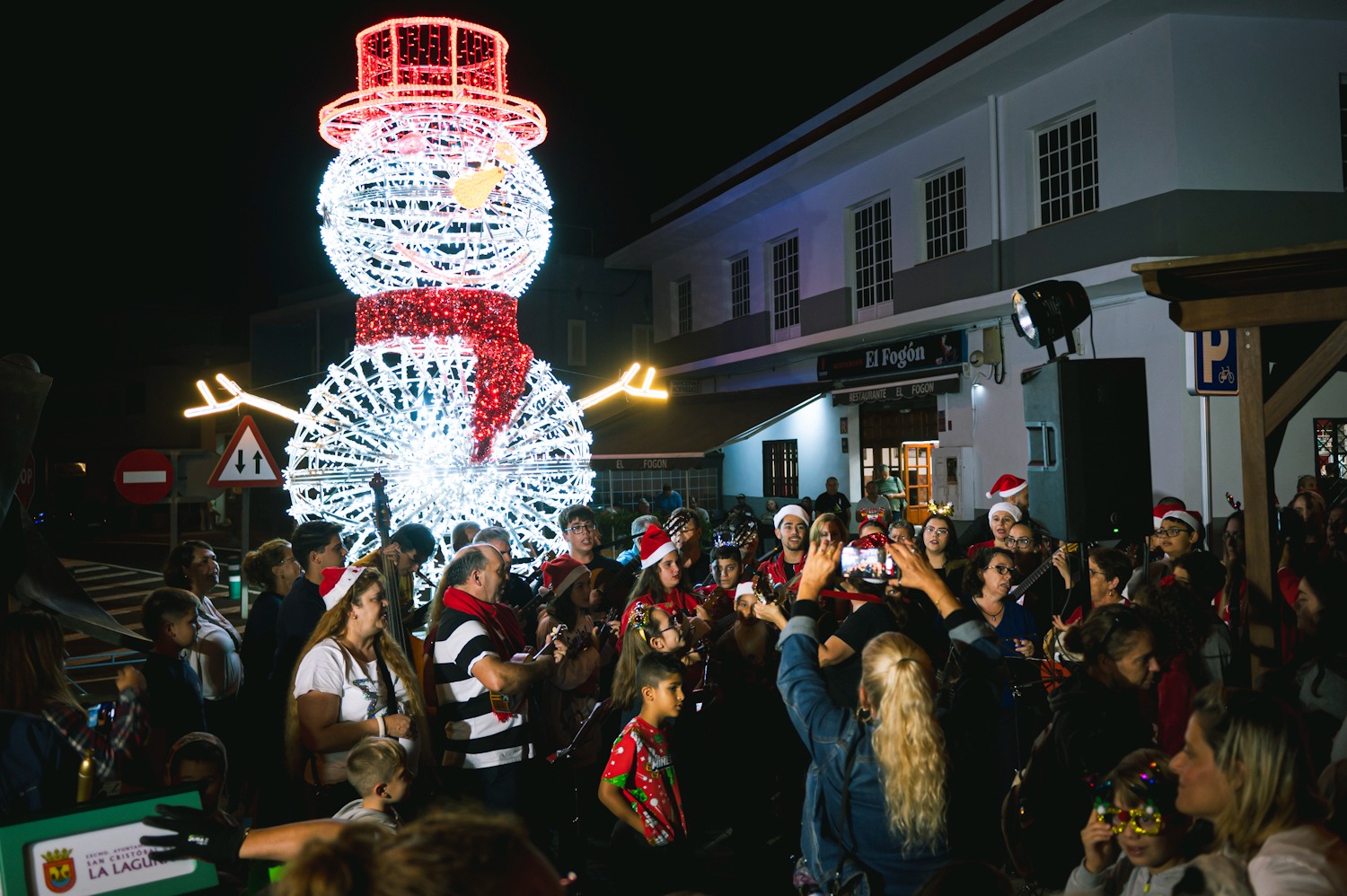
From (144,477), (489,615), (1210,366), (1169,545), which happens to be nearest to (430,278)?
(144,477)

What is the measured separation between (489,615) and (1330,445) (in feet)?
40.0

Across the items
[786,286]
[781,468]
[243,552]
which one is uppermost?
[786,286]

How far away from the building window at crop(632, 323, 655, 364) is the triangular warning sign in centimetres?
1984

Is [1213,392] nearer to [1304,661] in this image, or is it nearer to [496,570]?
[1304,661]

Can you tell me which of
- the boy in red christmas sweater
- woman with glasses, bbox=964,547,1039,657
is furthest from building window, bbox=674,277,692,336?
the boy in red christmas sweater

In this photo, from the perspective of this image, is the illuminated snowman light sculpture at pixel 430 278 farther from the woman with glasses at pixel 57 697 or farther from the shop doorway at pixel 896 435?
the shop doorway at pixel 896 435

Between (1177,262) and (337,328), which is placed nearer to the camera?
(1177,262)

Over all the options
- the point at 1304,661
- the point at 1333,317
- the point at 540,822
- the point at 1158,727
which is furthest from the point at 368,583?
the point at 1333,317

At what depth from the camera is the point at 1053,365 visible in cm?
497

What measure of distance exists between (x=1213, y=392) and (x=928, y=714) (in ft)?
23.6

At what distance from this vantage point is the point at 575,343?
2827 centimetres

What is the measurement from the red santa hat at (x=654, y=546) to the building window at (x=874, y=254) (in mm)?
12029

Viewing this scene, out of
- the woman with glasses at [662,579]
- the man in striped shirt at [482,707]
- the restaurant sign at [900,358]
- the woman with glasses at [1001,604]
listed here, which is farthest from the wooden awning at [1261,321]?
the restaurant sign at [900,358]

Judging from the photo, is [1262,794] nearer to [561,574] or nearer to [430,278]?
[561,574]
